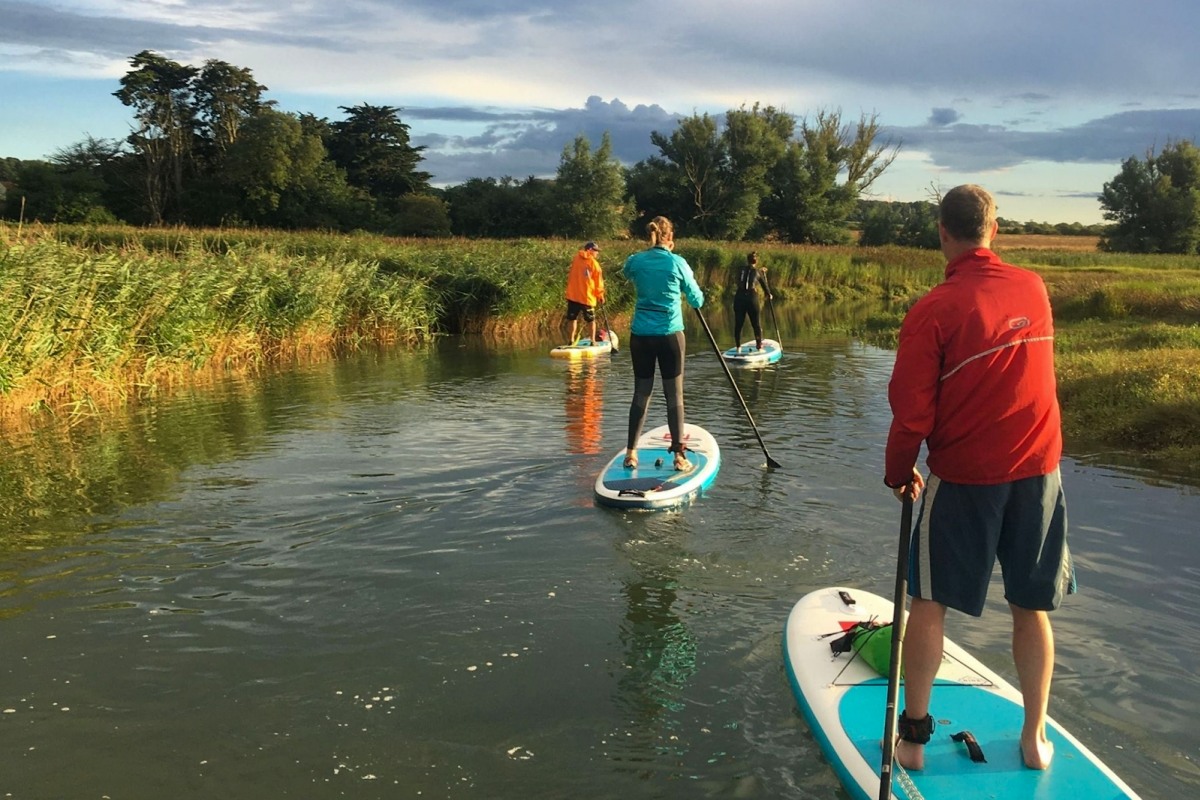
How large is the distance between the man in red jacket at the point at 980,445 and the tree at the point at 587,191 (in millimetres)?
48657

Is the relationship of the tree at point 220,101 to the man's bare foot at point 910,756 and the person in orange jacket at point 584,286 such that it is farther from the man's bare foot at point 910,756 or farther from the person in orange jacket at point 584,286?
the man's bare foot at point 910,756

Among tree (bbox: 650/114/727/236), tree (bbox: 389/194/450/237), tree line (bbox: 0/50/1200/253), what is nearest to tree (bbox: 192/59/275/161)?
tree line (bbox: 0/50/1200/253)

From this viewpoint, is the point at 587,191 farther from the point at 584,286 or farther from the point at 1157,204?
the point at 1157,204

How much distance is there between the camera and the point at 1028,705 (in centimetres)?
349

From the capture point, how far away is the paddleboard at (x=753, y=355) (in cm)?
1700

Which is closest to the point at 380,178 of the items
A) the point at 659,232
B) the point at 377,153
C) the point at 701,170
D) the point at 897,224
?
the point at 377,153

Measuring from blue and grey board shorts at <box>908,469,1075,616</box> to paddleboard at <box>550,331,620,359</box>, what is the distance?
13.6 m

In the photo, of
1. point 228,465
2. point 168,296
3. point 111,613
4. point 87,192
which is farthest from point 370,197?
point 111,613

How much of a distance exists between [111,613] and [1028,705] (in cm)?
497

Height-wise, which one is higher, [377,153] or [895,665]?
[377,153]

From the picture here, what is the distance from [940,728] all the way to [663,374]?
14.9 ft

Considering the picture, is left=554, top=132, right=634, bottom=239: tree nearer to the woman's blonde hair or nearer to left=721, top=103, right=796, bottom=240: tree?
left=721, top=103, right=796, bottom=240: tree

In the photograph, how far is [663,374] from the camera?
26.1 ft

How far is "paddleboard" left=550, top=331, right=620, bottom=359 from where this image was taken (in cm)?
1745
